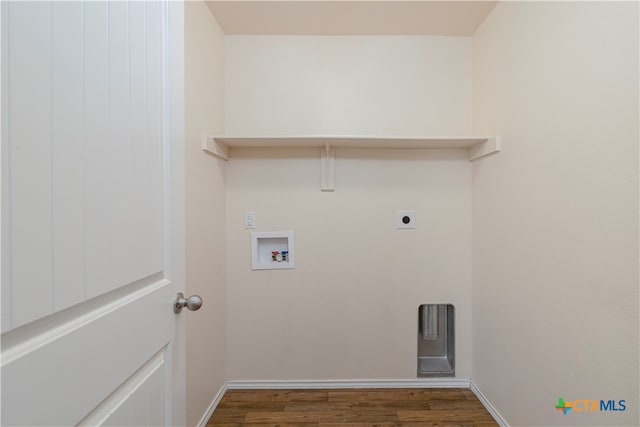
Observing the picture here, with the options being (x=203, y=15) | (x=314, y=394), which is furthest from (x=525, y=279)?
(x=203, y=15)

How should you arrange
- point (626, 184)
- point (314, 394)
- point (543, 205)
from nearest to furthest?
Result: point (626, 184) < point (543, 205) < point (314, 394)

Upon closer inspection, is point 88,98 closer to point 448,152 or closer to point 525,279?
point 525,279

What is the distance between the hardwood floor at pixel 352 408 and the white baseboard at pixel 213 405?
25 mm

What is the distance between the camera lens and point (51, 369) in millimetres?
437

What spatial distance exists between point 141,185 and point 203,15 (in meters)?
1.36

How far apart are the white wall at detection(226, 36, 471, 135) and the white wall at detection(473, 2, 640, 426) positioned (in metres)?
0.23

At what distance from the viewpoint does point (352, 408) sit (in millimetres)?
1659

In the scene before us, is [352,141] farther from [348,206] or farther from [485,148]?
[485,148]

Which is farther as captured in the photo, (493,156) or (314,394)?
(314,394)

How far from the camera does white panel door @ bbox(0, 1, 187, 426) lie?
0.40m

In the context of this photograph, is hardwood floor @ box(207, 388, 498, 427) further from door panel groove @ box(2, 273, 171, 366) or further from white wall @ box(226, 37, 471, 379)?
door panel groove @ box(2, 273, 171, 366)

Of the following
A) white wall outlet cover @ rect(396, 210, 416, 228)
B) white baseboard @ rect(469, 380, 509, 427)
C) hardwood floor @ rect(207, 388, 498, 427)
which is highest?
white wall outlet cover @ rect(396, 210, 416, 228)

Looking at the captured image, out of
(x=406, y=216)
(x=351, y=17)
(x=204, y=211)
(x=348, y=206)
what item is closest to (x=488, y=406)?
(x=406, y=216)

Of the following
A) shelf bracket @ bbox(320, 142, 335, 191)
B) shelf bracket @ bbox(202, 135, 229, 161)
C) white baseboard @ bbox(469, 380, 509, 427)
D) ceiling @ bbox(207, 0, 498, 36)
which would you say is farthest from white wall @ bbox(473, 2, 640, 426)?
shelf bracket @ bbox(202, 135, 229, 161)
